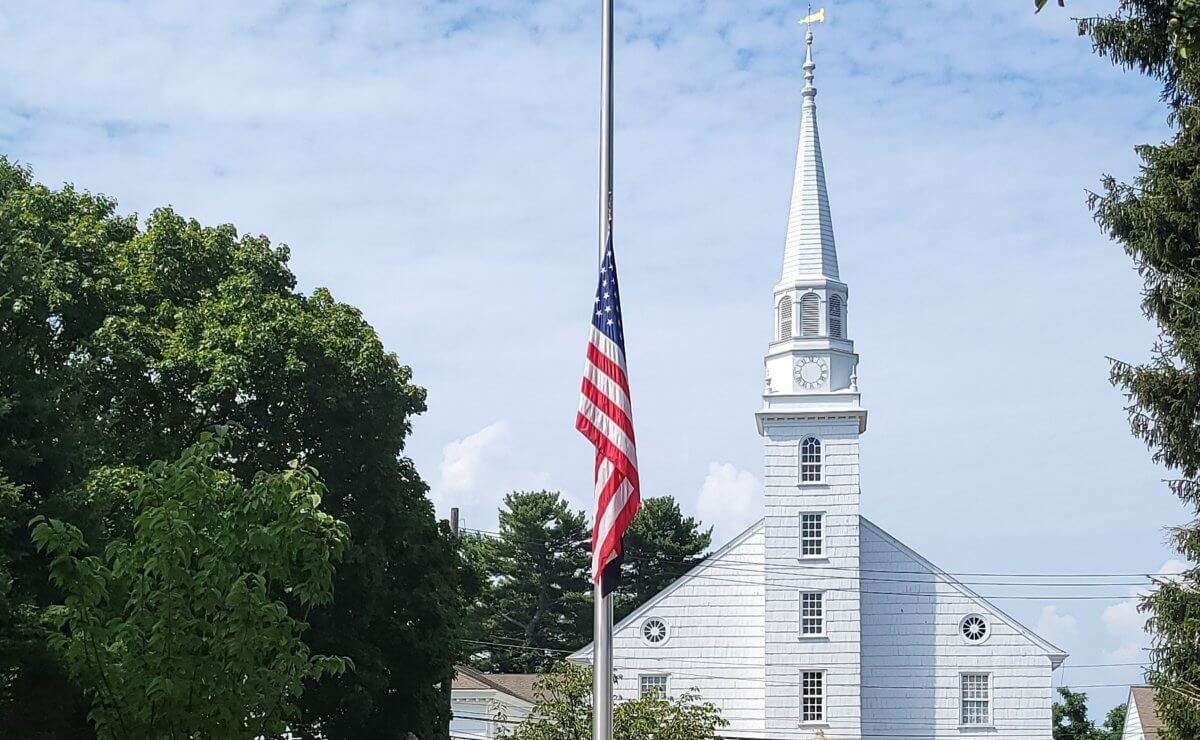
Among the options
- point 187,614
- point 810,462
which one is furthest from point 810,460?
point 187,614

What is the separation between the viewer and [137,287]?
31.1 m

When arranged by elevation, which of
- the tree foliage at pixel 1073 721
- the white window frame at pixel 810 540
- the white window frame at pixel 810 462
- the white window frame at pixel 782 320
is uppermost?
the white window frame at pixel 782 320

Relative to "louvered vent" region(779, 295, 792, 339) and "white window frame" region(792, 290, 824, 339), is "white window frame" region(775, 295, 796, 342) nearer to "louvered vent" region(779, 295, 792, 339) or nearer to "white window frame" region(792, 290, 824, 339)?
"louvered vent" region(779, 295, 792, 339)

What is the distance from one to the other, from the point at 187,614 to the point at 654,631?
148ft

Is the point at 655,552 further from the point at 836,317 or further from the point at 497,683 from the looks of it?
the point at 836,317

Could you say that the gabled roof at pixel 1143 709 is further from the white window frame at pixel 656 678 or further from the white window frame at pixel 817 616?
the white window frame at pixel 656 678

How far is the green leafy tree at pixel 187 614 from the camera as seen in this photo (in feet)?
50.0

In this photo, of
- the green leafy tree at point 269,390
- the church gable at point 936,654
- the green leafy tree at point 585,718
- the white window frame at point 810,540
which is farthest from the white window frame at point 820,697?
the green leafy tree at point 269,390

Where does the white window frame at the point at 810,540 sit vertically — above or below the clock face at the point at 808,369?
below

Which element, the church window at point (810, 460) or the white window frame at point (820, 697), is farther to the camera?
the church window at point (810, 460)

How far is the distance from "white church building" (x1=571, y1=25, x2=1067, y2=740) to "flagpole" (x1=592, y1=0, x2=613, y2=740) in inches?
1686

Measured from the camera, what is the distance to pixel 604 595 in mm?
14055

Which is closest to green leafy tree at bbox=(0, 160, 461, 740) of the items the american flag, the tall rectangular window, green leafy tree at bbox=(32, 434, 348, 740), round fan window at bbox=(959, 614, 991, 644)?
green leafy tree at bbox=(32, 434, 348, 740)

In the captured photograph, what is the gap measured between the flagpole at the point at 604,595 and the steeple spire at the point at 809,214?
42.7 m
